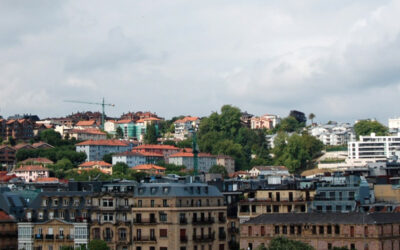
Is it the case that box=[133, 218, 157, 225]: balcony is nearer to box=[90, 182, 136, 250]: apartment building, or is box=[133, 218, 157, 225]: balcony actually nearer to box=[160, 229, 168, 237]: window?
box=[90, 182, 136, 250]: apartment building

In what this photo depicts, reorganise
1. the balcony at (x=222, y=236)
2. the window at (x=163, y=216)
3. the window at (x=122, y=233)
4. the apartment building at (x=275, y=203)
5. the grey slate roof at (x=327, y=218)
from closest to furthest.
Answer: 1. the grey slate roof at (x=327, y=218)
2. the window at (x=163, y=216)
3. the window at (x=122, y=233)
4. the balcony at (x=222, y=236)
5. the apartment building at (x=275, y=203)

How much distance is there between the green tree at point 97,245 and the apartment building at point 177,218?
3381 mm

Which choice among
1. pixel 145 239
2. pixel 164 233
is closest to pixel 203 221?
pixel 164 233

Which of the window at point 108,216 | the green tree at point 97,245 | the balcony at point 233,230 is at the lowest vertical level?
the green tree at point 97,245

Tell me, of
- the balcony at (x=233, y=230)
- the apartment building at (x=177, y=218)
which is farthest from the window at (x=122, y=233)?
the balcony at (x=233, y=230)

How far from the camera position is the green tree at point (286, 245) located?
307 feet

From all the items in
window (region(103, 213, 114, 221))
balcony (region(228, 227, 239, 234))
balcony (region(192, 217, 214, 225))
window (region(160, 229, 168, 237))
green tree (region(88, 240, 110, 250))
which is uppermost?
window (region(103, 213, 114, 221))

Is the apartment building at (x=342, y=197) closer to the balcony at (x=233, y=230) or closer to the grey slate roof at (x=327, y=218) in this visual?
the grey slate roof at (x=327, y=218)

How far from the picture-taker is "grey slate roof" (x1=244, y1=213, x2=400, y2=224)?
9688 cm

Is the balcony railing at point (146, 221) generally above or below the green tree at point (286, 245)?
above

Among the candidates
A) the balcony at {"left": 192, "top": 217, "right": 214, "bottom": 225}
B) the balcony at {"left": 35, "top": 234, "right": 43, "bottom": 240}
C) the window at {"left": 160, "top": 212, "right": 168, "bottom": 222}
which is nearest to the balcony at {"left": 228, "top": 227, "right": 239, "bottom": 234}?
the balcony at {"left": 192, "top": 217, "right": 214, "bottom": 225}

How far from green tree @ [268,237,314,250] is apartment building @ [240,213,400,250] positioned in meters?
4.23

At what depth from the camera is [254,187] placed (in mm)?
124750

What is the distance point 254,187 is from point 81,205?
23266mm
